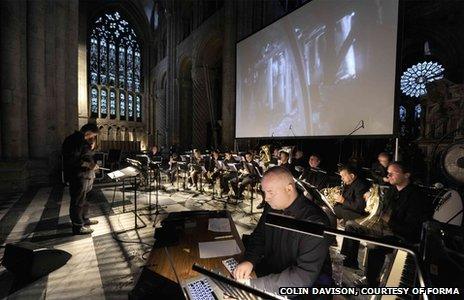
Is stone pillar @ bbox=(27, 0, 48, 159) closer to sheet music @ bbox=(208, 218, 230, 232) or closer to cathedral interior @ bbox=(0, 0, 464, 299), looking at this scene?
cathedral interior @ bbox=(0, 0, 464, 299)

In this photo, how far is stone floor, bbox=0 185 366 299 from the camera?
2.82 metres

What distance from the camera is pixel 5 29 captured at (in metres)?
7.94

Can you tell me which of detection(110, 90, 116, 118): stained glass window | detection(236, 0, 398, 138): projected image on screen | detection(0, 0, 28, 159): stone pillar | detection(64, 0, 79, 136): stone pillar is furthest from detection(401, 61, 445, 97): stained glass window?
detection(110, 90, 116, 118): stained glass window

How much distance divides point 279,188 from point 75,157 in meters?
4.08

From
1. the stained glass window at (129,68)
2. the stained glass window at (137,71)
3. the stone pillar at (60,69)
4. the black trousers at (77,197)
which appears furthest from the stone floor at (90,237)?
the stained glass window at (137,71)

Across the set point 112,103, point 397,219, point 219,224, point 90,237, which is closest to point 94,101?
point 112,103

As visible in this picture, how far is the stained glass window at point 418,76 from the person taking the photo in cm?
1373

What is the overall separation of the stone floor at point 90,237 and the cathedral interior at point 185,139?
0.08 feet

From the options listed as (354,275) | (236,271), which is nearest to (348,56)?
(354,275)

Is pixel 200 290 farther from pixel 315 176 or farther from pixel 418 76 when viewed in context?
pixel 418 76

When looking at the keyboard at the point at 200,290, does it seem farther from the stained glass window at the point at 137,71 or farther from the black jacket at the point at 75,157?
the stained glass window at the point at 137,71

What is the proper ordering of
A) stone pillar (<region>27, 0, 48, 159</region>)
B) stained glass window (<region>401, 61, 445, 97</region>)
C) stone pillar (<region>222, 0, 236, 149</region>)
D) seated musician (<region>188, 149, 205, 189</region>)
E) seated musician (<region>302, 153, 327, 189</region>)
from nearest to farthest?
seated musician (<region>302, 153, 327, 189</region>) < stone pillar (<region>27, 0, 48, 159</region>) < seated musician (<region>188, 149, 205, 189</region>) < stone pillar (<region>222, 0, 236, 149</region>) < stained glass window (<region>401, 61, 445, 97</region>)

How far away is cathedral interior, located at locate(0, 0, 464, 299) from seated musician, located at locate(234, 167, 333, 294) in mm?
165

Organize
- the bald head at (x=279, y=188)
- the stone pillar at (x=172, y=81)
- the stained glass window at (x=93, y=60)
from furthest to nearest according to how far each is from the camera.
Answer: the stained glass window at (x=93, y=60), the stone pillar at (x=172, y=81), the bald head at (x=279, y=188)
